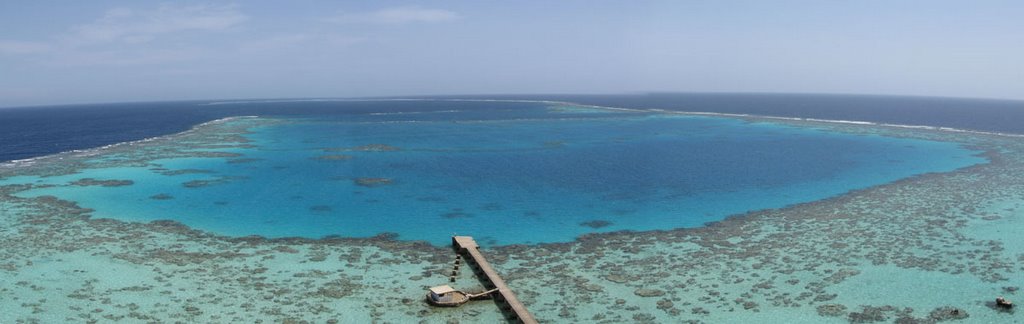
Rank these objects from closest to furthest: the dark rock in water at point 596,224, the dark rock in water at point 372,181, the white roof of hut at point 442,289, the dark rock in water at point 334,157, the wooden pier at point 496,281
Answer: the wooden pier at point 496,281, the white roof of hut at point 442,289, the dark rock in water at point 596,224, the dark rock in water at point 372,181, the dark rock in water at point 334,157

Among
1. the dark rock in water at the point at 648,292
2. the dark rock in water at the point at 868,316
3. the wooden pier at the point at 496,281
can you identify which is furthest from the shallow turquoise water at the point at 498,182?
the dark rock in water at the point at 868,316

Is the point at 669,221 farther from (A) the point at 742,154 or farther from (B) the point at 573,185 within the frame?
(A) the point at 742,154

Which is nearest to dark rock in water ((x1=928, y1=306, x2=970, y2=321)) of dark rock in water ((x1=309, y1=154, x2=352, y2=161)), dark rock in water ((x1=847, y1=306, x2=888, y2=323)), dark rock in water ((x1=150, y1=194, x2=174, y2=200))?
dark rock in water ((x1=847, y1=306, x2=888, y2=323))

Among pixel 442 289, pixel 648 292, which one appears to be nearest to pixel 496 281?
pixel 442 289

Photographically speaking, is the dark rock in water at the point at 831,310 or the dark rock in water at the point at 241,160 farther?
the dark rock in water at the point at 241,160

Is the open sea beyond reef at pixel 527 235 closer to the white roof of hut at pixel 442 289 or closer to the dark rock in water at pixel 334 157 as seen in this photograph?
the dark rock in water at pixel 334 157

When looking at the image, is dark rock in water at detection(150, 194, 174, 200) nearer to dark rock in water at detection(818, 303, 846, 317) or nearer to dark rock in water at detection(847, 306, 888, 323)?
dark rock in water at detection(818, 303, 846, 317)

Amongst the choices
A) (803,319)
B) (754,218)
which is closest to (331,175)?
(754,218)
